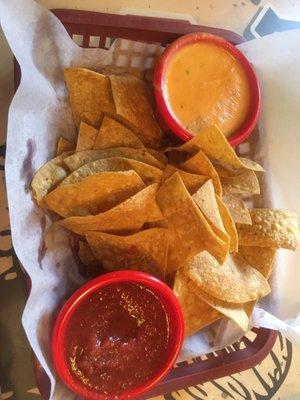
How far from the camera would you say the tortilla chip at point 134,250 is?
1332mm

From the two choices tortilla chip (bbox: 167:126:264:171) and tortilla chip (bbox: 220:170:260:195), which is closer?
tortilla chip (bbox: 167:126:264:171)

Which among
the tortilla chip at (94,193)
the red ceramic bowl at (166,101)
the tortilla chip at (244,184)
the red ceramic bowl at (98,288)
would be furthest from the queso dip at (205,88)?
the red ceramic bowl at (98,288)

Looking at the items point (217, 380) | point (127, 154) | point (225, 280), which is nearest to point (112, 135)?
point (127, 154)

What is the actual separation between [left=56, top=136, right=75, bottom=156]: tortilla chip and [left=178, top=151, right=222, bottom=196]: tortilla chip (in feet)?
0.88

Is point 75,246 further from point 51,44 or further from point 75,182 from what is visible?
point 51,44

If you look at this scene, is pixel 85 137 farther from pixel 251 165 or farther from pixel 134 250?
pixel 251 165

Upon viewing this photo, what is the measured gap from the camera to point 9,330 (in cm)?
146

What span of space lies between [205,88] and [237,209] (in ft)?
0.97

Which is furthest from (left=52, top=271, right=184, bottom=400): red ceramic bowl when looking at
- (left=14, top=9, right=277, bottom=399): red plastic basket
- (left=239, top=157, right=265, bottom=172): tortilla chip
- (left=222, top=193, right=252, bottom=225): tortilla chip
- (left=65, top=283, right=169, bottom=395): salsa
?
(left=239, top=157, right=265, bottom=172): tortilla chip

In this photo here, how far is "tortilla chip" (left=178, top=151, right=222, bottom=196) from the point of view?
4.48 feet

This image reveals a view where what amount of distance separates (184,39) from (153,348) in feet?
2.32

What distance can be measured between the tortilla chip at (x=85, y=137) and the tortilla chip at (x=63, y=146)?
4cm

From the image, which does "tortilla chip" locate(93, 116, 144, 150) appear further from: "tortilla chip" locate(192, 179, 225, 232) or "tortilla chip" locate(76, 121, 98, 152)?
"tortilla chip" locate(192, 179, 225, 232)

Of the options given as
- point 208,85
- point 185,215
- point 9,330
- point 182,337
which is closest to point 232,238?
point 185,215
